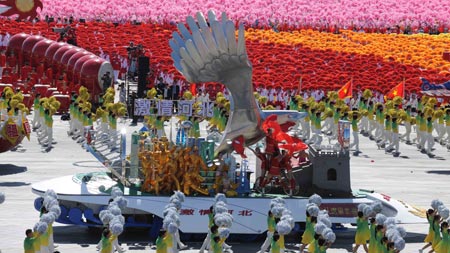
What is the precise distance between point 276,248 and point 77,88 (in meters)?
30.5

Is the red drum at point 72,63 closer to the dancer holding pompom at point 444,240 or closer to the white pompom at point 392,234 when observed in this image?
the dancer holding pompom at point 444,240

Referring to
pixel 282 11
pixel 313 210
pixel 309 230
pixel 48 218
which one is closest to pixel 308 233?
pixel 309 230

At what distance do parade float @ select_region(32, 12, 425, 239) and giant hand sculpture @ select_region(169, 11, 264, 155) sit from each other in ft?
0.07

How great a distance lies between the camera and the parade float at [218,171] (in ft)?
108

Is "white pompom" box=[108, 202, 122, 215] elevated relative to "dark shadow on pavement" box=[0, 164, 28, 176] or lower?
elevated

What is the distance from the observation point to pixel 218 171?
33312 mm

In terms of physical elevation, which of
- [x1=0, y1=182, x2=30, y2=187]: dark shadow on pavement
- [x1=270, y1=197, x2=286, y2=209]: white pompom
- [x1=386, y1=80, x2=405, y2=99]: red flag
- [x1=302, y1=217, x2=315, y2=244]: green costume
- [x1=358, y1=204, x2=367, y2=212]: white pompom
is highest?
[x1=386, y1=80, x2=405, y2=99]: red flag

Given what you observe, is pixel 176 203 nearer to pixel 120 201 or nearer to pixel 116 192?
pixel 120 201

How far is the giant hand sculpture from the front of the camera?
110 ft

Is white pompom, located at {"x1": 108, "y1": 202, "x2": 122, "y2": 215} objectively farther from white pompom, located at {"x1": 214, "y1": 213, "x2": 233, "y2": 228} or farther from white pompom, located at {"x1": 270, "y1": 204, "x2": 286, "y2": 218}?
white pompom, located at {"x1": 270, "y1": 204, "x2": 286, "y2": 218}

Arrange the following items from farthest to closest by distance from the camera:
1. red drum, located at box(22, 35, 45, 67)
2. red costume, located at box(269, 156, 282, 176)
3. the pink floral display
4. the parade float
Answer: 1. the pink floral display
2. red drum, located at box(22, 35, 45, 67)
3. red costume, located at box(269, 156, 282, 176)
4. the parade float

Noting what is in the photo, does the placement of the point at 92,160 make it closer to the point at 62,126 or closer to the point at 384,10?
the point at 62,126

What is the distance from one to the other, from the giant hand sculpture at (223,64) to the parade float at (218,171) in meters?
0.02

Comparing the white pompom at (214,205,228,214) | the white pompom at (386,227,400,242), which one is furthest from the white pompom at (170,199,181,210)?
the white pompom at (386,227,400,242)
